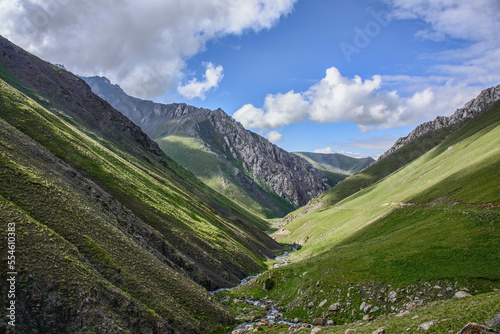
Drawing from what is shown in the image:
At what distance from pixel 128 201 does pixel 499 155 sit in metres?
103

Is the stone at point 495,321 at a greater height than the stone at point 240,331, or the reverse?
the stone at point 495,321

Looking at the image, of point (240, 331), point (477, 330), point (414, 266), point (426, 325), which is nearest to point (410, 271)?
point (414, 266)

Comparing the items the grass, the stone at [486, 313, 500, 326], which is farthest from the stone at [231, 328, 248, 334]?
the stone at [486, 313, 500, 326]

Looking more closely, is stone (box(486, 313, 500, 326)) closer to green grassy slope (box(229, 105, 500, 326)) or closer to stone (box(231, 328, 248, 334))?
green grassy slope (box(229, 105, 500, 326))

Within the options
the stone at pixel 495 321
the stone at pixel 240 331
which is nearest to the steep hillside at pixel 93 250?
the stone at pixel 240 331

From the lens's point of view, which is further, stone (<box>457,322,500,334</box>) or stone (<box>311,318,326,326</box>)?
stone (<box>311,318,326,326</box>)

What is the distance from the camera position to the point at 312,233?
124 metres

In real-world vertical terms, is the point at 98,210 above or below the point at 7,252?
above

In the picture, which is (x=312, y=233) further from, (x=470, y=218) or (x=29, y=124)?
(x=29, y=124)

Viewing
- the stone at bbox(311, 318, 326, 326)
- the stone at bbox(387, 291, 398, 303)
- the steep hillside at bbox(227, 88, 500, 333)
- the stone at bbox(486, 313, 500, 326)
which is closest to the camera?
the stone at bbox(486, 313, 500, 326)

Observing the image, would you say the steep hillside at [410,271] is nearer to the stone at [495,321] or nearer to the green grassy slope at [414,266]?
the green grassy slope at [414,266]

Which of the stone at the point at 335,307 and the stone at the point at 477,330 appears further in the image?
the stone at the point at 335,307

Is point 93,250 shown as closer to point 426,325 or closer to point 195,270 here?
point 195,270

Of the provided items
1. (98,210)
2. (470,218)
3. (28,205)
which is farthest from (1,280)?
(470,218)
